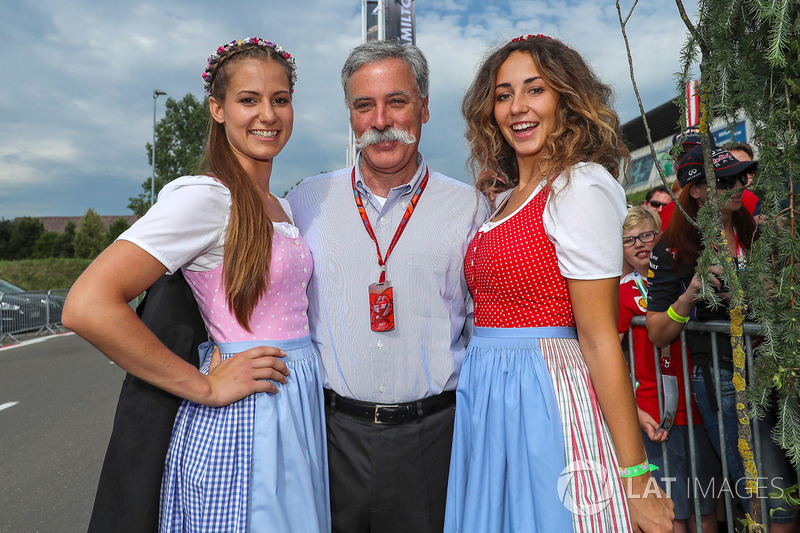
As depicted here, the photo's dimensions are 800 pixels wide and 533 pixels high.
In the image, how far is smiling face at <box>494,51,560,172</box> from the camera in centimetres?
220

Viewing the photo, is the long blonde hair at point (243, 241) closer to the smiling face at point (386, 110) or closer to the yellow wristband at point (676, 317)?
the smiling face at point (386, 110)

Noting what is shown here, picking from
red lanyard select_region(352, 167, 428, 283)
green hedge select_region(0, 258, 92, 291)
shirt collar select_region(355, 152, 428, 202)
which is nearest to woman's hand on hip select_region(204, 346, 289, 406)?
red lanyard select_region(352, 167, 428, 283)

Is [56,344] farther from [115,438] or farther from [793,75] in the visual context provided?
[793,75]

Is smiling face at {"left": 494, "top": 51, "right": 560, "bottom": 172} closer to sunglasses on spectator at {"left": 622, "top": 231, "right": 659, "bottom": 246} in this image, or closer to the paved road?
sunglasses on spectator at {"left": 622, "top": 231, "right": 659, "bottom": 246}

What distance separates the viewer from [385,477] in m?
2.29

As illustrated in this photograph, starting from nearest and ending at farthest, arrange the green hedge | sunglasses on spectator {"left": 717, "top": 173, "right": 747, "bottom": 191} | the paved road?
1. sunglasses on spectator {"left": 717, "top": 173, "right": 747, "bottom": 191}
2. the paved road
3. the green hedge

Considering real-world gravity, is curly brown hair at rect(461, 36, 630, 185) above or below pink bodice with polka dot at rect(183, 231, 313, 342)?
above

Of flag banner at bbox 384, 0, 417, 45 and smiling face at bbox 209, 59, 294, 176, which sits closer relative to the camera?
smiling face at bbox 209, 59, 294, 176

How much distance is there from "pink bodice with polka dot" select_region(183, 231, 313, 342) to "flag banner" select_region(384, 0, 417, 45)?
13.9 metres

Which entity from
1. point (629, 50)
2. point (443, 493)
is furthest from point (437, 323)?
point (629, 50)

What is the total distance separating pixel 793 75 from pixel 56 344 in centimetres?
1421

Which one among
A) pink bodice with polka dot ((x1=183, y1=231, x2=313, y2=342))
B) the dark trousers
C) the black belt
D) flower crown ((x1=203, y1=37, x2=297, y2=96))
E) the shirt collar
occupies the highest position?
flower crown ((x1=203, y1=37, x2=297, y2=96))

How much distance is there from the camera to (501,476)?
1.93 m
